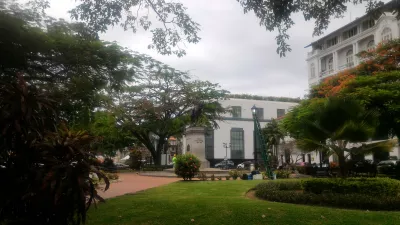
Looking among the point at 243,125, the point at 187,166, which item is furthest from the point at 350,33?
the point at 187,166

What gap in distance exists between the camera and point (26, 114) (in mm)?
4680

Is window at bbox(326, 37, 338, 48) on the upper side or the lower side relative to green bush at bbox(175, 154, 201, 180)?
upper

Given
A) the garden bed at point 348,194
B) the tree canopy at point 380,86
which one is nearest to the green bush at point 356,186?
the garden bed at point 348,194

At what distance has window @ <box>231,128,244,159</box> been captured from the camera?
54.0 metres

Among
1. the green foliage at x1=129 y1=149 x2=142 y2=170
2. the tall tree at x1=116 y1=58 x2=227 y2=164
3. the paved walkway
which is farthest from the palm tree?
the green foliage at x1=129 y1=149 x2=142 y2=170

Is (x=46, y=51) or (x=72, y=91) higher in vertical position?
(x=46, y=51)

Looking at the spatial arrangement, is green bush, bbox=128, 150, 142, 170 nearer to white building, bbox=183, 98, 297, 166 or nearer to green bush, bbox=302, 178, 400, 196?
white building, bbox=183, 98, 297, 166

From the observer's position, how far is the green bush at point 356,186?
923 centimetres

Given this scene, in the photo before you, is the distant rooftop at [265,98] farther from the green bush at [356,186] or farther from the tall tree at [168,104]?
the green bush at [356,186]

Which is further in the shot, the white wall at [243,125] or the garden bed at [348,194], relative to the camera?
the white wall at [243,125]

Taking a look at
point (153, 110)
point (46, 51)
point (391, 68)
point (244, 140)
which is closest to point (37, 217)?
point (46, 51)

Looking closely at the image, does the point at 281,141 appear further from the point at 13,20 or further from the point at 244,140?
the point at 13,20

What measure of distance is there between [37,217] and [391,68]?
2225 cm

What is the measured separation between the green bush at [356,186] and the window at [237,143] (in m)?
44.1
